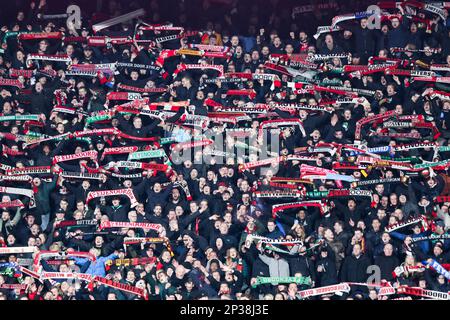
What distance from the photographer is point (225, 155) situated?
24.3 meters

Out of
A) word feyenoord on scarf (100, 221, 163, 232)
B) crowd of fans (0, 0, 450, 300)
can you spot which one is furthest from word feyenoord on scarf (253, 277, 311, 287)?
word feyenoord on scarf (100, 221, 163, 232)

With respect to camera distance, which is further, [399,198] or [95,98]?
[95,98]

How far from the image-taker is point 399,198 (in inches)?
923

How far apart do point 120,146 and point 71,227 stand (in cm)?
193

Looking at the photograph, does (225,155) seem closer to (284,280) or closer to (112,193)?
(112,193)

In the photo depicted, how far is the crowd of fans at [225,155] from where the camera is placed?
22.7 m

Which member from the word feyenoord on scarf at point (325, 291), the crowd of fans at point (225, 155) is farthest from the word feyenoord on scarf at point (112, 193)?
the word feyenoord on scarf at point (325, 291)

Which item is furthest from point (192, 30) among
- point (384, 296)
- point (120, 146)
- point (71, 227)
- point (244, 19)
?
point (384, 296)

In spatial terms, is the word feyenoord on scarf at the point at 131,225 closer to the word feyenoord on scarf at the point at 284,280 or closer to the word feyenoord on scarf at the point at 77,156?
the word feyenoord on scarf at the point at 77,156

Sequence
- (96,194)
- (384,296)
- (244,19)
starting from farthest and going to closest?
(244,19), (96,194), (384,296)

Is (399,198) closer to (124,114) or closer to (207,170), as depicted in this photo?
(207,170)

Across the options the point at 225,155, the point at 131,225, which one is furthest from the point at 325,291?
the point at 131,225

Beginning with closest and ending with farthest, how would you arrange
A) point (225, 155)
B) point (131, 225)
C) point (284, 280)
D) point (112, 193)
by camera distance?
point (284, 280)
point (131, 225)
point (112, 193)
point (225, 155)

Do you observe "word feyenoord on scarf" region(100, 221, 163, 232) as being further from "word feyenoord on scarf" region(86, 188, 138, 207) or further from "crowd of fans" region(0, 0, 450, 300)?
"word feyenoord on scarf" region(86, 188, 138, 207)
